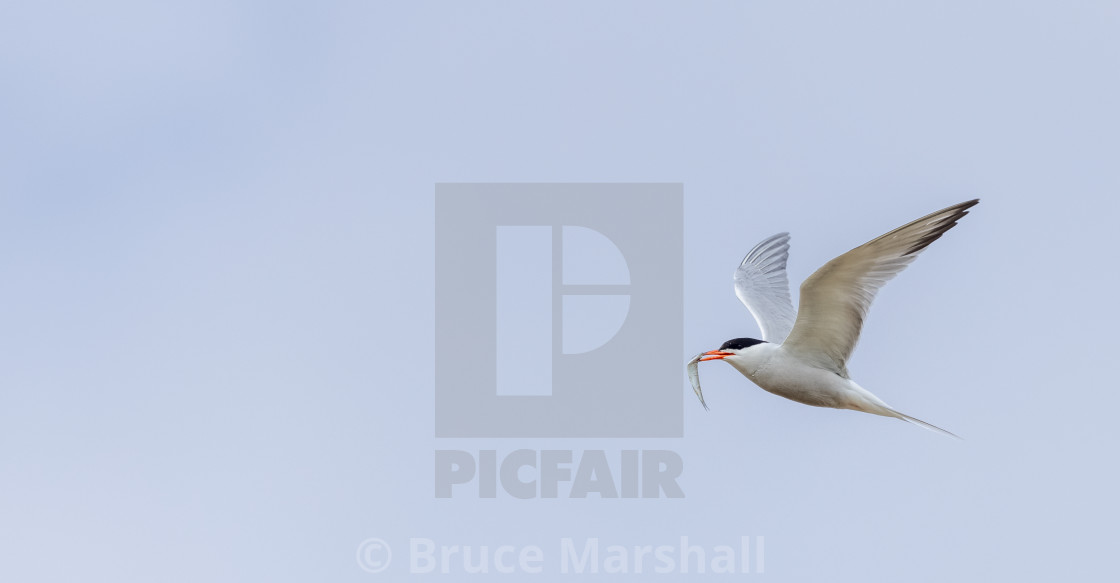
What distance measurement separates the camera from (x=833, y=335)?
12328 mm

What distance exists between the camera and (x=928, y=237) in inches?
446

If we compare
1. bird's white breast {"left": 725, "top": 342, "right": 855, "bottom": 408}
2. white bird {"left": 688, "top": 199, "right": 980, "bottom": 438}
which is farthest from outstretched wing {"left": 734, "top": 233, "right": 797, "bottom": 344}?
bird's white breast {"left": 725, "top": 342, "right": 855, "bottom": 408}

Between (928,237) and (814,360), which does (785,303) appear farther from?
(928,237)

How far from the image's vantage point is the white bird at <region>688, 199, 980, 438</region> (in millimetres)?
11414

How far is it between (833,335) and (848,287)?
653mm

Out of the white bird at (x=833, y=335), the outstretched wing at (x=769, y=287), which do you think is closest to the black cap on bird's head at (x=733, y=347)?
the white bird at (x=833, y=335)

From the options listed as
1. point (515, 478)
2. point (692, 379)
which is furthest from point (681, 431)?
point (692, 379)

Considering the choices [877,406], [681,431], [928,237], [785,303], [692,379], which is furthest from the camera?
[681,431]

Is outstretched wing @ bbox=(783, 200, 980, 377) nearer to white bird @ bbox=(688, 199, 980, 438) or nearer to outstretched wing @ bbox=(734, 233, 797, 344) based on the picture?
white bird @ bbox=(688, 199, 980, 438)

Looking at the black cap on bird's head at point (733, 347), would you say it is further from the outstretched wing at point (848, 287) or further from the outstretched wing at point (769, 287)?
the outstretched wing at point (769, 287)

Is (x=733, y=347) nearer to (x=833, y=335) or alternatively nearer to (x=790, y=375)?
(x=790, y=375)

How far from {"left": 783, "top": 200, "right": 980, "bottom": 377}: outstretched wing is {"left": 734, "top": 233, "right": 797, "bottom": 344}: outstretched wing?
1342 millimetres

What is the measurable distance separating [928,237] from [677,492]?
9.67m

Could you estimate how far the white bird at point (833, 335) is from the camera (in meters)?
11.4
